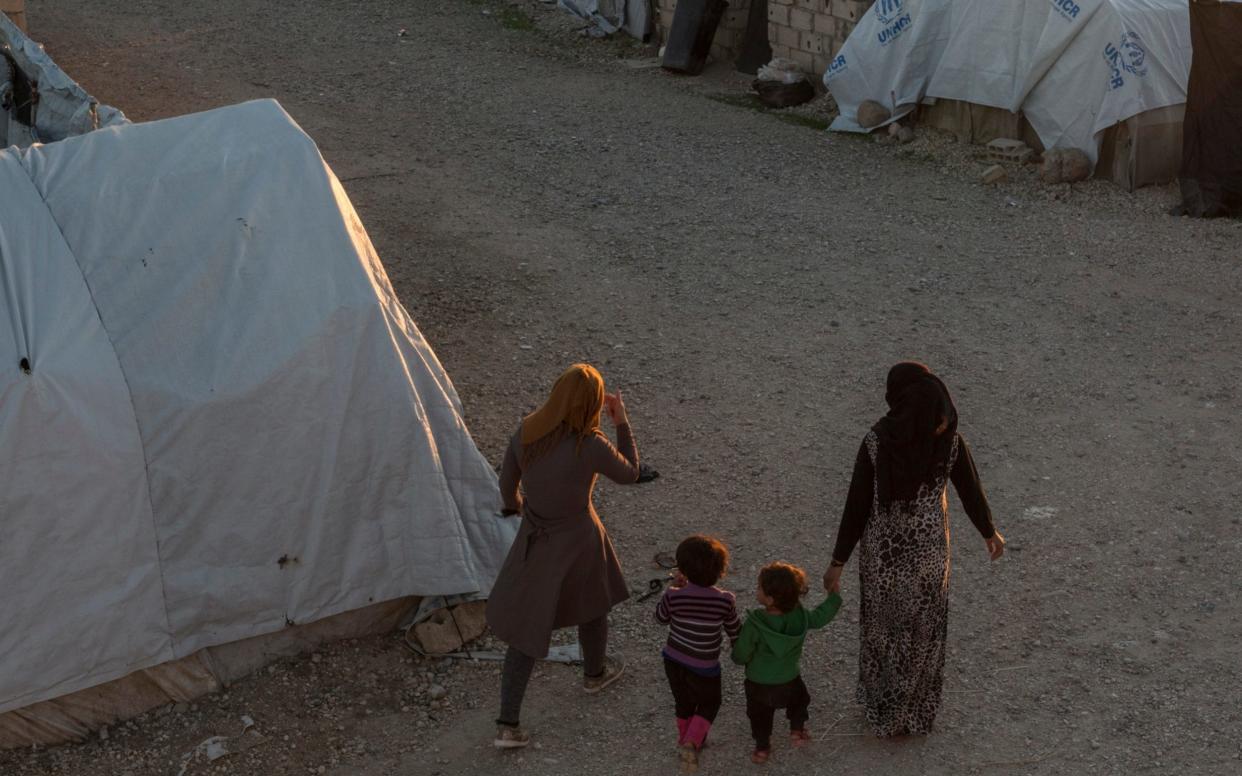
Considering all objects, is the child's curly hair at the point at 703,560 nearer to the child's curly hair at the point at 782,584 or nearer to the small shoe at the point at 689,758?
the child's curly hair at the point at 782,584

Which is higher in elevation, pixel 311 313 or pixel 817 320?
pixel 311 313

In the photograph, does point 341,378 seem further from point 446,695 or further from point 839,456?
point 839,456

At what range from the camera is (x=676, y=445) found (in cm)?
686

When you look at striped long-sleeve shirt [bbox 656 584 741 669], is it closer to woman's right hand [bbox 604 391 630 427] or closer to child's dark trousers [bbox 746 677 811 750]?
child's dark trousers [bbox 746 677 811 750]

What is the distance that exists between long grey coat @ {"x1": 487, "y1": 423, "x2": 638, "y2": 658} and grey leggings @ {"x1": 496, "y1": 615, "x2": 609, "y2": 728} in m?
0.10

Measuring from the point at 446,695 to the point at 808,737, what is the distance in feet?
4.58

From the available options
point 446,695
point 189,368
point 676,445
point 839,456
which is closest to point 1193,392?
point 839,456

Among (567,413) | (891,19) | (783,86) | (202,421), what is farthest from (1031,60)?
(202,421)

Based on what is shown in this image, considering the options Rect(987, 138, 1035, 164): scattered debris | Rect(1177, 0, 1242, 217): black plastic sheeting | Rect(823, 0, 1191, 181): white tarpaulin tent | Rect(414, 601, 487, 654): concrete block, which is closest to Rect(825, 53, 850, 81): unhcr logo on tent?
Rect(823, 0, 1191, 181): white tarpaulin tent

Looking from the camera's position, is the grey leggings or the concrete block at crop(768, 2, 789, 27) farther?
the concrete block at crop(768, 2, 789, 27)

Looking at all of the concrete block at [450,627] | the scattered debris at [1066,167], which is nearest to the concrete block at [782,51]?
the scattered debris at [1066,167]

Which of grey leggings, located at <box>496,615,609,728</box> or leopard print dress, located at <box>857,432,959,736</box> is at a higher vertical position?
leopard print dress, located at <box>857,432,959,736</box>

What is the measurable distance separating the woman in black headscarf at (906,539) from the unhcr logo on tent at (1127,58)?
7079 millimetres

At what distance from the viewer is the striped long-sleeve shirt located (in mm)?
4375
